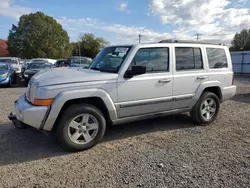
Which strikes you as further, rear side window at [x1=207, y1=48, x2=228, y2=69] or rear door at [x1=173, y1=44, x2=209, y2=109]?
rear side window at [x1=207, y1=48, x2=228, y2=69]

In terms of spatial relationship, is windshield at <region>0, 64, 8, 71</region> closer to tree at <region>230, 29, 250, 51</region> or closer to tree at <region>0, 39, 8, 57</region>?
tree at <region>0, 39, 8, 57</region>

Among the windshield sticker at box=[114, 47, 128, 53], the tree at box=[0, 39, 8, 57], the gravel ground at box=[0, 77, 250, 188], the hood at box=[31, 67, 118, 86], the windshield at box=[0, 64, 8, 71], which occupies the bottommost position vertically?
the gravel ground at box=[0, 77, 250, 188]

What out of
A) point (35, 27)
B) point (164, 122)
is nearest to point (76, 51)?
point (35, 27)

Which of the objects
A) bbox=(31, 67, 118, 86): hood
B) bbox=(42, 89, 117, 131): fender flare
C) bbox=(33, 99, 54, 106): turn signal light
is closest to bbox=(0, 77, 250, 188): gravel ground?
bbox=(42, 89, 117, 131): fender flare

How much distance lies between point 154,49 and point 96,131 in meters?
1.96

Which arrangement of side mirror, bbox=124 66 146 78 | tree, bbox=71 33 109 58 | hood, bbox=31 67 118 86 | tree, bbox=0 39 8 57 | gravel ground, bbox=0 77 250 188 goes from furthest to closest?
tree, bbox=71 33 109 58 → tree, bbox=0 39 8 57 → side mirror, bbox=124 66 146 78 → hood, bbox=31 67 118 86 → gravel ground, bbox=0 77 250 188

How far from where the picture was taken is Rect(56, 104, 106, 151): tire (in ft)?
11.3

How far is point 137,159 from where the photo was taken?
10.9ft

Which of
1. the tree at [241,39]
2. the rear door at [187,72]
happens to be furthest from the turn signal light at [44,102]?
the tree at [241,39]

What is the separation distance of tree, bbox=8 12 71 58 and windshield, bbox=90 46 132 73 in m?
48.7

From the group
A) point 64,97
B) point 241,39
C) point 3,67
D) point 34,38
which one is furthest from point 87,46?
point 64,97

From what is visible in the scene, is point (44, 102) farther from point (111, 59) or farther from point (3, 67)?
point (3, 67)

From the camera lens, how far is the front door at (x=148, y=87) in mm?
3852

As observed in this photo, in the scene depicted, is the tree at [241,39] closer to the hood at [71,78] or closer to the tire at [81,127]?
the hood at [71,78]
